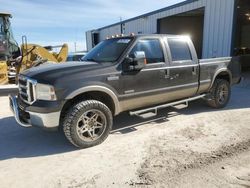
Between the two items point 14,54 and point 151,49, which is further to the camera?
point 14,54

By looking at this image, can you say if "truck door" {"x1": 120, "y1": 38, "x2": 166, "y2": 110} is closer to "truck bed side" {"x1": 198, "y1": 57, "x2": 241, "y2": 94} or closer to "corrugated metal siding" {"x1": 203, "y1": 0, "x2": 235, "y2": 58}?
"truck bed side" {"x1": 198, "y1": 57, "x2": 241, "y2": 94}

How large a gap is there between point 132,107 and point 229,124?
214 cm

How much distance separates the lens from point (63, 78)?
4.02 m

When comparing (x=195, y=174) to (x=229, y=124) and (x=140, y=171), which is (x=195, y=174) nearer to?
(x=140, y=171)

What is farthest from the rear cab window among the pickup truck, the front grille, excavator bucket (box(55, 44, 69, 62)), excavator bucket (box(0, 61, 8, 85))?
excavator bucket (box(55, 44, 69, 62))

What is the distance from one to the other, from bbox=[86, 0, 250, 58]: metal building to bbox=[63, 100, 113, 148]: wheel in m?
8.66

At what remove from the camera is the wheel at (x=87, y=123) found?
13.4 feet

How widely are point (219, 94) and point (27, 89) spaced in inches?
187

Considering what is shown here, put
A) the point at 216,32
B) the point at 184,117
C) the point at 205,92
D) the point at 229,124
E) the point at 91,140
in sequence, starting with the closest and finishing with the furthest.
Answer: the point at 91,140 < the point at 229,124 < the point at 184,117 < the point at 205,92 < the point at 216,32

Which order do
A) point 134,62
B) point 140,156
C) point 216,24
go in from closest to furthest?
point 140,156, point 134,62, point 216,24

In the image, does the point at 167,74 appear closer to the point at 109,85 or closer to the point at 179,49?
the point at 179,49

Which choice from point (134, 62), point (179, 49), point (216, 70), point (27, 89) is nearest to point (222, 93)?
point (216, 70)

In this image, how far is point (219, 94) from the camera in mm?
6590

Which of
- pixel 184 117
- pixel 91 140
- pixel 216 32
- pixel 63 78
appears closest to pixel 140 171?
Result: pixel 91 140
